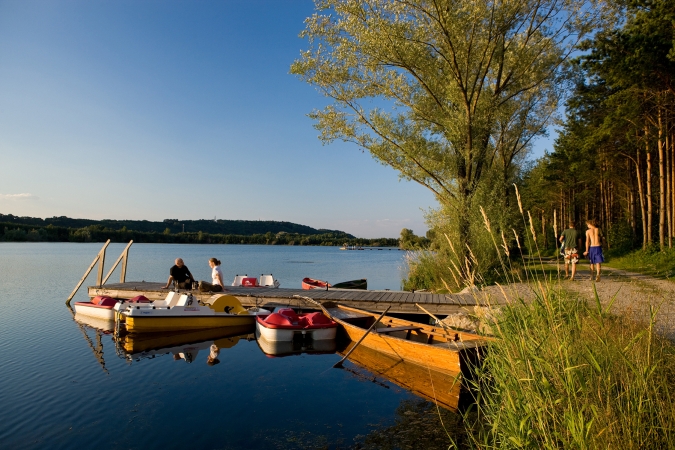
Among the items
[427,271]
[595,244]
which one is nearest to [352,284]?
[427,271]

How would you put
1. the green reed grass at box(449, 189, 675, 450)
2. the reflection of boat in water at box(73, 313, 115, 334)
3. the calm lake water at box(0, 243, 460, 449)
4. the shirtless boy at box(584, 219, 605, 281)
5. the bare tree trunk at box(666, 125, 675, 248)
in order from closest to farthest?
the green reed grass at box(449, 189, 675, 450) → the calm lake water at box(0, 243, 460, 449) → the shirtless boy at box(584, 219, 605, 281) → the reflection of boat in water at box(73, 313, 115, 334) → the bare tree trunk at box(666, 125, 675, 248)

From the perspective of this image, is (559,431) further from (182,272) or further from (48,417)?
(182,272)

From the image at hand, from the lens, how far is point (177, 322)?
12844 mm

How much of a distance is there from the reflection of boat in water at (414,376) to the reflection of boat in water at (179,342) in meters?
3.96

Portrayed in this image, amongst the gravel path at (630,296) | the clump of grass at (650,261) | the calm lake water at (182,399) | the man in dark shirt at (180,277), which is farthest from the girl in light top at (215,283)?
the clump of grass at (650,261)

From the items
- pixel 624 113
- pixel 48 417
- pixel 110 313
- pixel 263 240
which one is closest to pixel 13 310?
pixel 110 313

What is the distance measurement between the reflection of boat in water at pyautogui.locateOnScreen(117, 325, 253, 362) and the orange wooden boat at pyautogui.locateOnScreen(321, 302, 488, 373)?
118 inches

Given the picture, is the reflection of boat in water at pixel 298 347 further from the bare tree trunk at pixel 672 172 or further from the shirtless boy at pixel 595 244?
the bare tree trunk at pixel 672 172

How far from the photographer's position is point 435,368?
8.54 meters

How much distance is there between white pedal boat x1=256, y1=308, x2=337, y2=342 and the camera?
11.6 m

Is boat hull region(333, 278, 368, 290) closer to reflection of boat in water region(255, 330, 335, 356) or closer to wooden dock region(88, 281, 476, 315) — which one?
wooden dock region(88, 281, 476, 315)

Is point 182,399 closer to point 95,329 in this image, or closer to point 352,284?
point 95,329

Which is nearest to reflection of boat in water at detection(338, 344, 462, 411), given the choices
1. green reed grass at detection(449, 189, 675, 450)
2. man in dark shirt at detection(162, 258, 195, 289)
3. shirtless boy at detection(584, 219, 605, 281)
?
green reed grass at detection(449, 189, 675, 450)

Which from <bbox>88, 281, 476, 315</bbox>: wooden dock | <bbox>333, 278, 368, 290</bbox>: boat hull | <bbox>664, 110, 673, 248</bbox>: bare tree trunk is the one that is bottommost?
<bbox>333, 278, 368, 290</bbox>: boat hull
